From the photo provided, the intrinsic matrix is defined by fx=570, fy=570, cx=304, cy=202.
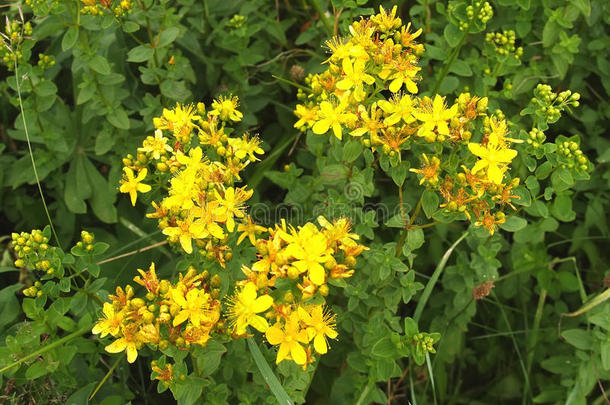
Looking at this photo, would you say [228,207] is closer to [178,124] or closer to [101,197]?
[178,124]

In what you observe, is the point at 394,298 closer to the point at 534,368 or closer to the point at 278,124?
the point at 534,368

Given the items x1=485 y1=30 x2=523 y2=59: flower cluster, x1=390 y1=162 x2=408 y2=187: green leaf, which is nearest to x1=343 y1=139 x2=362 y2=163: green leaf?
x1=390 y1=162 x2=408 y2=187: green leaf

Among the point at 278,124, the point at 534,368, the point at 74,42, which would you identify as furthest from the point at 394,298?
the point at 74,42

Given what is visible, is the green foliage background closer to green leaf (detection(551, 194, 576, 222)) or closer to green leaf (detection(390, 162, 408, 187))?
green leaf (detection(551, 194, 576, 222))

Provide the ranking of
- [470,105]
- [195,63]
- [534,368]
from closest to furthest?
[470,105] → [534,368] → [195,63]

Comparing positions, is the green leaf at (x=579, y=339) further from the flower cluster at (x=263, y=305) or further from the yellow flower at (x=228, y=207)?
the yellow flower at (x=228, y=207)

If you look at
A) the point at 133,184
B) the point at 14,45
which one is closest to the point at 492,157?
the point at 133,184
